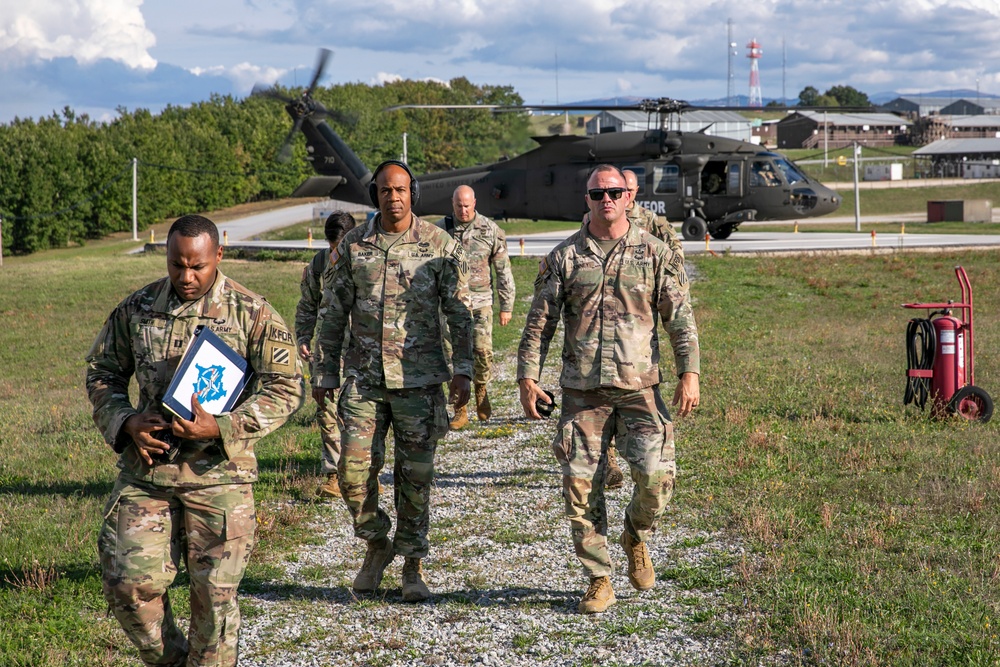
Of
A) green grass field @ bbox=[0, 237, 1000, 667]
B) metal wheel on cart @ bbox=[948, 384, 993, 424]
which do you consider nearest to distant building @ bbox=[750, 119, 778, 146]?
green grass field @ bbox=[0, 237, 1000, 667]

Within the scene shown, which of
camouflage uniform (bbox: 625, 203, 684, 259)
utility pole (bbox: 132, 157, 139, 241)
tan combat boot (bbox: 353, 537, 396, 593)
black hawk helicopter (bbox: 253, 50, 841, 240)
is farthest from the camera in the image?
utility pole (bbox: 132, 157, 139, 241)

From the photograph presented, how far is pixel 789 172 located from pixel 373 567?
24.0 meters

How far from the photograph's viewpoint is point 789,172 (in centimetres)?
2756

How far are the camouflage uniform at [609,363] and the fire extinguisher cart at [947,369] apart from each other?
564 centimetres

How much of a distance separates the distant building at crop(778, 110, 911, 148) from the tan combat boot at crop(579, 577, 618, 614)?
345 ft

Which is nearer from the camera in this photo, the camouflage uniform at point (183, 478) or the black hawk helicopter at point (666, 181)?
the camouflage uniform at point (183, 478)

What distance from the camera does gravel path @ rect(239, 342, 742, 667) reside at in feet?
16.6

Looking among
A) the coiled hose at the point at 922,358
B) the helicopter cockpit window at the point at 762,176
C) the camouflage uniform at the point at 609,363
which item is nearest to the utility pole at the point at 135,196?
the helicopter cockpit window at the point at 762,176

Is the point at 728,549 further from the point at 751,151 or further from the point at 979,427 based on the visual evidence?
the point at 751,151

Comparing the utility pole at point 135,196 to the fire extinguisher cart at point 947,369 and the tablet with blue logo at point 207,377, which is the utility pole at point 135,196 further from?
the tablet with blue logo at point 207,377

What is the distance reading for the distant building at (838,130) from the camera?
106312 millimetres

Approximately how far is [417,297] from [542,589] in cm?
191

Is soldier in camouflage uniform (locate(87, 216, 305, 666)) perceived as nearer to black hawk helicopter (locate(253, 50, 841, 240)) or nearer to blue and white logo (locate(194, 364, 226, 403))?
blue and white logo (locate(194, 364, 226, 403))

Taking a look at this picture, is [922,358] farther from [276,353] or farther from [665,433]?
[276,353]
